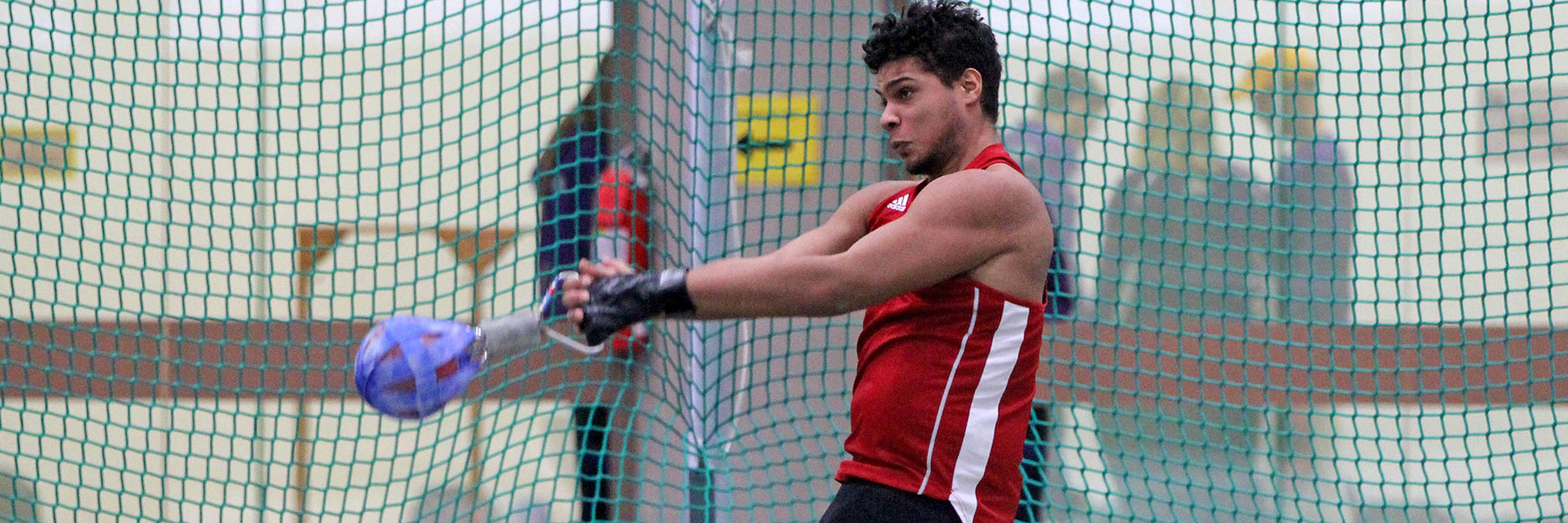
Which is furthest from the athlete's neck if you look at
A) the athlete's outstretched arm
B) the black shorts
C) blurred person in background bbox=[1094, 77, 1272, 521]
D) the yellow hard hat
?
the yellow hard hat

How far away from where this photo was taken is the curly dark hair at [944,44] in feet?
8.61

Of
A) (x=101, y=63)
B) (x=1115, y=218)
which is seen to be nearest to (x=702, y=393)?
(x=1115, y=218)

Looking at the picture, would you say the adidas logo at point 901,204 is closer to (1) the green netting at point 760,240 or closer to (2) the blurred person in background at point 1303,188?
(1) the green netting at point 760,240

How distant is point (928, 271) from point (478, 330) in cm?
79

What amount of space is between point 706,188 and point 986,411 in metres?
1.74

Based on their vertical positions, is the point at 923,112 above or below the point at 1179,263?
above

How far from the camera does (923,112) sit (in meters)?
2.62

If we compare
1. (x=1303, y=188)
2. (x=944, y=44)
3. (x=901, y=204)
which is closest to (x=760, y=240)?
(x=901, y=204)

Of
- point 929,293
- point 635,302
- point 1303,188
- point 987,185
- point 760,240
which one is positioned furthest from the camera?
point 1303,188

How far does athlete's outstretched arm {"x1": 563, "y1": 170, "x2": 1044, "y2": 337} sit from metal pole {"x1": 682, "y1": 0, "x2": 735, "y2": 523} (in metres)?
1.68

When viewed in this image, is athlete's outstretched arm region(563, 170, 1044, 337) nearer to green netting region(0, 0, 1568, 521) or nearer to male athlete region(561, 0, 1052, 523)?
male athlete region(561, 0, 1052, 523)

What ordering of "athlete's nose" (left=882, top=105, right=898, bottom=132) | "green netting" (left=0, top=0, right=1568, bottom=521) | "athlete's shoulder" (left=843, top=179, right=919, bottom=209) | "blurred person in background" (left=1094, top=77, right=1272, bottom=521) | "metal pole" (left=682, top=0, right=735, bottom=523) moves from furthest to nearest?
"blurred person in background" (left=1094, top=77, right=1272, bottom=521), "green netting" (left=0, top=0, right=1568, bottom=521), "metal pole" (left=682, top=0, right=735, bottom=523), "athlete's shoulder" (left=843, top=179, right=919, bottom=209), "athlete's nose" (left=882, top=105, right=898, bottom=132)

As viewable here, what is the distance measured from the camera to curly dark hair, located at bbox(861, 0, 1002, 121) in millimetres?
2625

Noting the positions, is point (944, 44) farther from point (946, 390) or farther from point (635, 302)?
point (635, 302)
